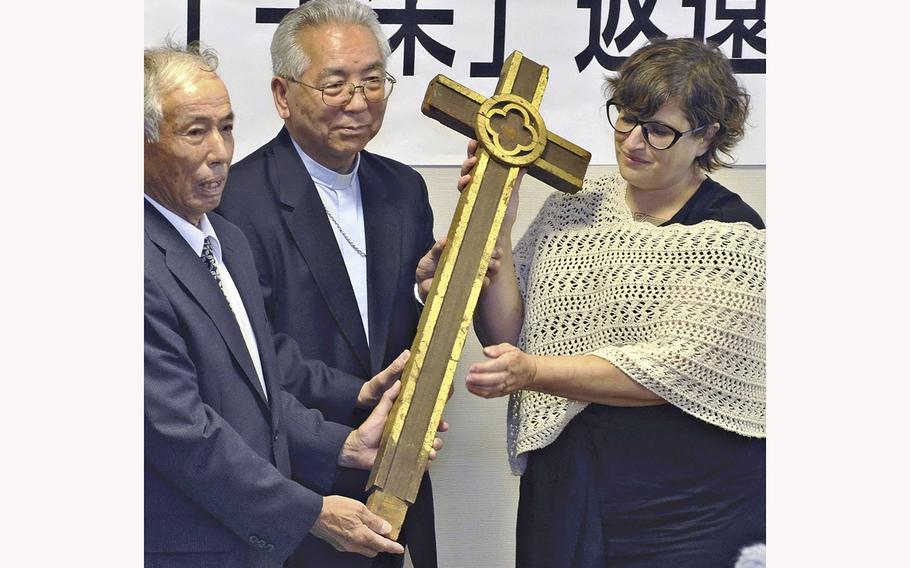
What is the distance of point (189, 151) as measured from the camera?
2.24 m

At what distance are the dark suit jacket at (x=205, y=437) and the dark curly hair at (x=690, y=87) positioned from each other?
0.83 m

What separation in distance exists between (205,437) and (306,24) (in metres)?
0.76

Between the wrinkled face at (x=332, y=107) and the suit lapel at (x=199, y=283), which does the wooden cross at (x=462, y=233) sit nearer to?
the wrinkled face at (x=332, y=107)

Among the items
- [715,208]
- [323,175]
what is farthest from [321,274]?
[715,208]

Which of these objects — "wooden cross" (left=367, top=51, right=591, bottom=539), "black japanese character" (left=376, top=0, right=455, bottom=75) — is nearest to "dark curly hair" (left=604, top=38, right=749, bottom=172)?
"wooden cross" (left=367, top=51, right=591, bottom=539)

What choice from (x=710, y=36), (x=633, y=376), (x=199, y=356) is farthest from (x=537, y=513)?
(x=710, y=36)

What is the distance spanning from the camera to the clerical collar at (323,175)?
7.76ft

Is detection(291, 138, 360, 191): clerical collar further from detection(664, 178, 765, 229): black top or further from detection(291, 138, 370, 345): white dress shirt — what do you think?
detection(664, 178, 765, 229): black top

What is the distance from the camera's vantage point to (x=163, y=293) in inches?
86.0

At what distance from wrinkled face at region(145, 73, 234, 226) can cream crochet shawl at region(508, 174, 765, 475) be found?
23.1 inches

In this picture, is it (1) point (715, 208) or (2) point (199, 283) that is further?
(1) point (715, 208)

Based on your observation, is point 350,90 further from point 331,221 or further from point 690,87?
point 690,87

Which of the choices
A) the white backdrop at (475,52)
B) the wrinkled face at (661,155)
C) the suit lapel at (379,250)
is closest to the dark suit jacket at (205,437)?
the suit lapel at (379,250)

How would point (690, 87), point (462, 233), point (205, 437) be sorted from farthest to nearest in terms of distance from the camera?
1. point (690, 87)
2. point (462, 233)
3. point (205, 437)
